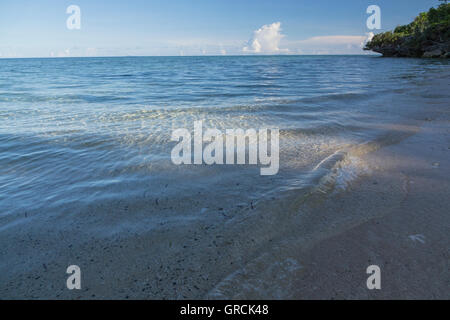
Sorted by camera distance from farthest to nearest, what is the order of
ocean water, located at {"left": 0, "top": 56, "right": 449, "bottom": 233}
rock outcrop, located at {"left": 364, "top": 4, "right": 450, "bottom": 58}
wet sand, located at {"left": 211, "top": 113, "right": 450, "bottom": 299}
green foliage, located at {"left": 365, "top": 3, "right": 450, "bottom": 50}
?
1. green foliage, located at {"left": 365, "top": 3, "right": 450, "bottom": 50}
2. rock outcrop, located at {"left": 364, "top": 4, "right": 450, "bottom": 58}
3. ocean water, located at {"left": 0, "top": 56, "right": 449, "bottom": 233}
4. wet sand, located at {"left": 211, "top": 113, "right": 450, "bottom": 299}

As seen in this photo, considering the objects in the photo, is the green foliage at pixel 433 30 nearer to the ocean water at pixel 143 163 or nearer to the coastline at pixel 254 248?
the ocean water at pixel 143 163

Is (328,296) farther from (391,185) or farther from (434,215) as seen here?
(391,185)

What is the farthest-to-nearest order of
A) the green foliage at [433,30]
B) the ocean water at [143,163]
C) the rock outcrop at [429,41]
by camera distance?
the green foliage at [433,30]
the rock outcrop at [429,41]
the ocean water at [143,163]

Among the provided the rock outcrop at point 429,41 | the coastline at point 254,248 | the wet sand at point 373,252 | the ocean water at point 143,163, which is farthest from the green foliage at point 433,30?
the coastline at point 254,248

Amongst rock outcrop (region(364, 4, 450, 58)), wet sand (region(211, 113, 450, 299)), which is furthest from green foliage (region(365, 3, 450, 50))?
wet sand (region(211, 113, 450, 299))

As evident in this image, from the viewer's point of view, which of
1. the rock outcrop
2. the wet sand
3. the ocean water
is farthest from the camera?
the rock outcrop

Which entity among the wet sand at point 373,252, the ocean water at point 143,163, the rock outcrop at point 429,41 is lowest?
the wet sand at point 373,252

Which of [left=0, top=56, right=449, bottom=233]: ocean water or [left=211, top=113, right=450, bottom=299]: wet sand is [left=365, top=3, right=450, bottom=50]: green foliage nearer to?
[left=0, top=56, right=449, bottom=233]: ocean water

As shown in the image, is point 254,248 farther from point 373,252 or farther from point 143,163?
point 143,163

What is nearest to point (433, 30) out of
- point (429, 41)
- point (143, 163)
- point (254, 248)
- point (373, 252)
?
point (429, 41)

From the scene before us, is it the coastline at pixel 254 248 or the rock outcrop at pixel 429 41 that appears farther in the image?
the rock outcrop at pixel 429 41
